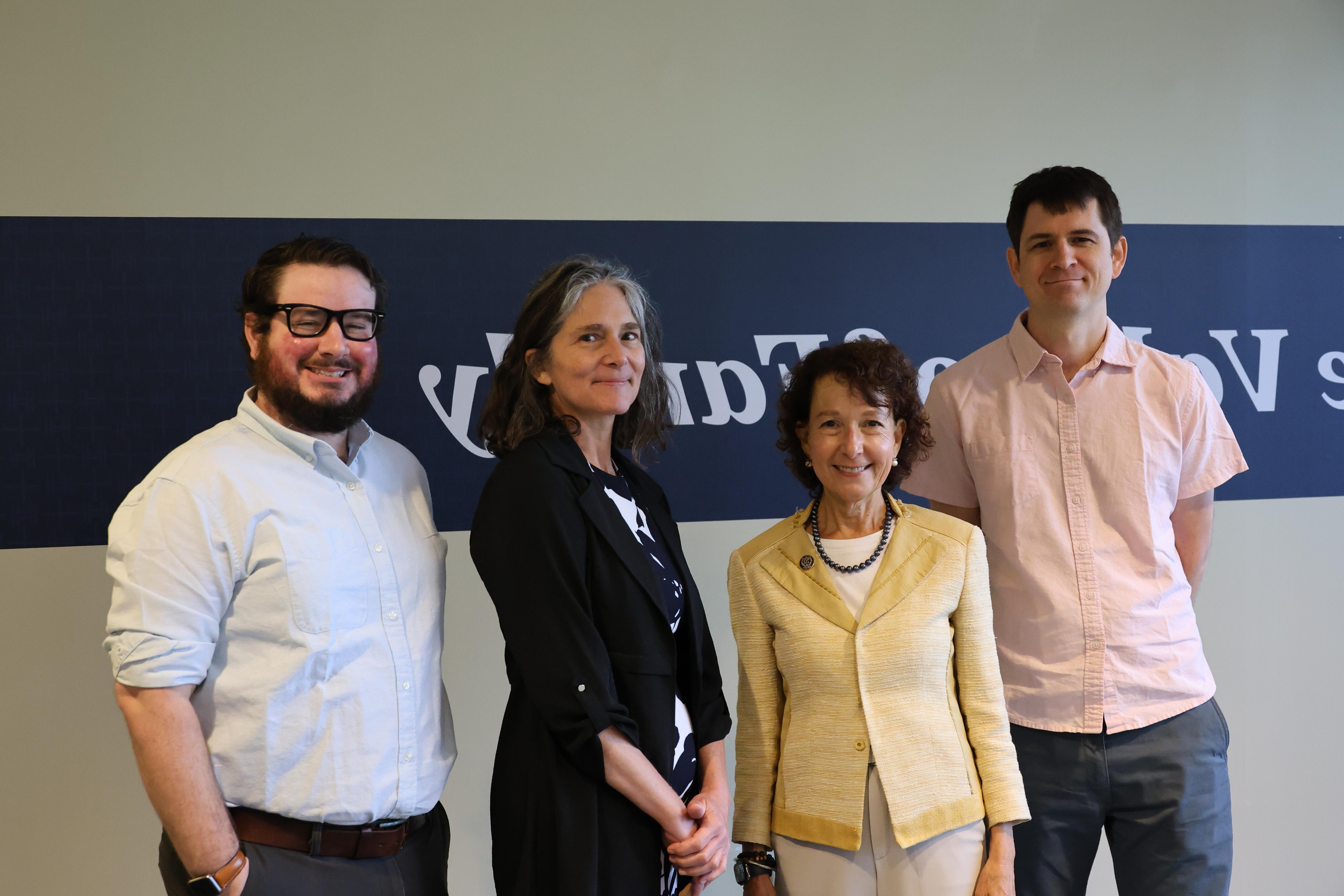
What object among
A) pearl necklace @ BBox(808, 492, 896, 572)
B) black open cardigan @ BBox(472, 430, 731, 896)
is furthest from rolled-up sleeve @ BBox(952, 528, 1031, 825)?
black open cardigan @ BBox(472, 430, 731, 896)

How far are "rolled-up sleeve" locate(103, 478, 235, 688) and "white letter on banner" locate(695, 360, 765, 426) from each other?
5.27 ft

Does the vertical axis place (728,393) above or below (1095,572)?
above

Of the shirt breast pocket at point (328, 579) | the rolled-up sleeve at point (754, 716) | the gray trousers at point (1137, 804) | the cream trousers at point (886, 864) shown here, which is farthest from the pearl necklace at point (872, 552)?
the shirt breast pocket at point (328, 579)

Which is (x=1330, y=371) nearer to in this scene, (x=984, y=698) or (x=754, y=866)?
(x=984, y=698)

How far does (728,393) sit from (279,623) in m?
1.62

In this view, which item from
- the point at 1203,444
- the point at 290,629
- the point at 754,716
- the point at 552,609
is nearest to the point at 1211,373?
the point at 1203,444

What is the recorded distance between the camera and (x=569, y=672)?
1653 mm

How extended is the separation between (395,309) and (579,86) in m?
0.86

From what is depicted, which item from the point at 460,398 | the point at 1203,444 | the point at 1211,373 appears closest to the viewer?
the point at 1203,444

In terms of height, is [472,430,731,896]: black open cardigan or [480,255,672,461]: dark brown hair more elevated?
[480,255,672,461]: dark brown hair

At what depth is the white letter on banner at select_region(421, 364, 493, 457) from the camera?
2797 millimetres

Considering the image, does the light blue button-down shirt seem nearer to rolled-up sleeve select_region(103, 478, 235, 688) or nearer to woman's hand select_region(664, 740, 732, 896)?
rolled-up sleeve select_region(103, 478, 235, 688)

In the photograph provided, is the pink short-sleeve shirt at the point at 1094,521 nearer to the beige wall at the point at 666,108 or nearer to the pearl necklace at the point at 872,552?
the pearl necklace at the point at 872,552

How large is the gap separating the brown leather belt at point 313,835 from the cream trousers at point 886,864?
0.79 metres
